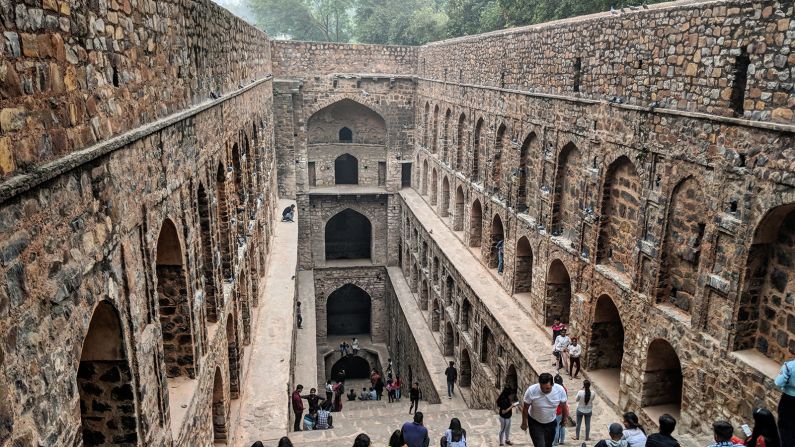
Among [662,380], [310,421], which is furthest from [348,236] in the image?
[662,380]

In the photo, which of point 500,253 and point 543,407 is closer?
point 543,407

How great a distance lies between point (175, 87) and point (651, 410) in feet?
25.0

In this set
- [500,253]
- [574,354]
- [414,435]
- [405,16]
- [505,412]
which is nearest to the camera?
[414,435]

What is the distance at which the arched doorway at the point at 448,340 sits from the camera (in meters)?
17.7

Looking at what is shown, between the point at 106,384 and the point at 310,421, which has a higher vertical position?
the point at 106,384

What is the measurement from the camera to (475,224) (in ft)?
56.3

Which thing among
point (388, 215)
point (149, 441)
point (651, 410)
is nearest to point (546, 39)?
point (651, 410)

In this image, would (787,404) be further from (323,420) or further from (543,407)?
(323,420)

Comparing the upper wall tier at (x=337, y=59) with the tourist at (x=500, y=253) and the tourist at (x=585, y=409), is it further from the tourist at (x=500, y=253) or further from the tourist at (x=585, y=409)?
the tourist at (x=585, y=409)

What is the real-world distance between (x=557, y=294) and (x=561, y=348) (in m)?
1.77

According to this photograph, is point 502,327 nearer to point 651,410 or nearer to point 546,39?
point 651,410

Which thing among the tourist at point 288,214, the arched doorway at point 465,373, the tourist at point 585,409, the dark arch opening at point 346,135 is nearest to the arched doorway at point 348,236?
the dark arch opening at point 346,135

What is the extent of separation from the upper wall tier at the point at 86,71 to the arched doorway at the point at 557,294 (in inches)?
301

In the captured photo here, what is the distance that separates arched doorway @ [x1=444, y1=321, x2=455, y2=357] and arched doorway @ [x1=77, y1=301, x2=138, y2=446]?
13391mm
